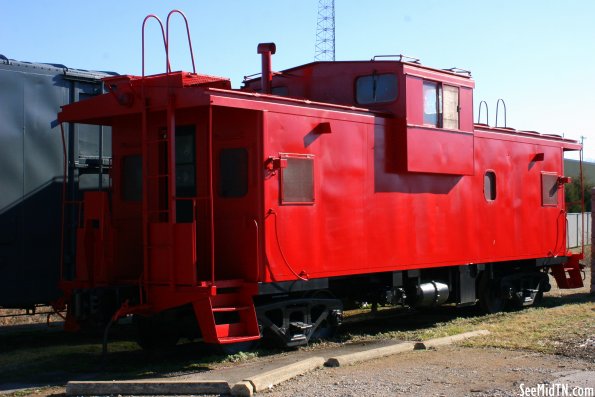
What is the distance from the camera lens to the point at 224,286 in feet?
31.3

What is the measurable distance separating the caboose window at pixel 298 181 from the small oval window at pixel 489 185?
181 inches

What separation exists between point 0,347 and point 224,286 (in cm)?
417

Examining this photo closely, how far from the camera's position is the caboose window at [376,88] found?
39.7 ft

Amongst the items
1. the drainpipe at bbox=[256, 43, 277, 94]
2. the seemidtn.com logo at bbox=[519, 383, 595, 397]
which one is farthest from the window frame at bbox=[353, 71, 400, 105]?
A: the seemidtn.com logo at bbox=[519, 383, 595, 397]

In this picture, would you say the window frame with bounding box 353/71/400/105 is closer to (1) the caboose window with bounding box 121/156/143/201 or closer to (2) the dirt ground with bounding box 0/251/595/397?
(1) the caboose window with bounding box 121/156/143/201

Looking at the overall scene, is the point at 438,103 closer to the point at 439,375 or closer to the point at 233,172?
the point at 233,172

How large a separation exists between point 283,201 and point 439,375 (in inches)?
116

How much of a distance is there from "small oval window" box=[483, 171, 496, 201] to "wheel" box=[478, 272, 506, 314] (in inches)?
55.4

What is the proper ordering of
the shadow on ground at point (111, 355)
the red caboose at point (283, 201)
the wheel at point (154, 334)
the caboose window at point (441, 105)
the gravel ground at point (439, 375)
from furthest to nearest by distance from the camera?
the caboose window at point (441, 105)
the wheel at point (154, 334)
the red caboose at point (283, 201)
the shadow on ground at point (111, 355)
the gravel ground at point (439, 375)

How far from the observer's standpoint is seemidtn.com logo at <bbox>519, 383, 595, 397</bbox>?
754 cm

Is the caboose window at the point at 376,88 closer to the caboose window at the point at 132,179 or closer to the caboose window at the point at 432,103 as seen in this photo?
the caboose window at the point at 432,103

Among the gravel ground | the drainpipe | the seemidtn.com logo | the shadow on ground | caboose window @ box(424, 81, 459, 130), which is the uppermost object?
the drainpipe

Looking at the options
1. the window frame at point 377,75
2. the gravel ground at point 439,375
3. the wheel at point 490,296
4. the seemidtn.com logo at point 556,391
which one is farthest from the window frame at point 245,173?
the wheel at point 490,296

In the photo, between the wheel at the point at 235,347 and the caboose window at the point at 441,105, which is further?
the caboose window at the point at 441,105
